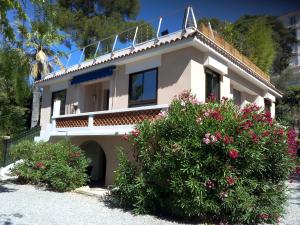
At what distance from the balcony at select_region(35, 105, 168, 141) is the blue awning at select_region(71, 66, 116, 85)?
94.0 inches

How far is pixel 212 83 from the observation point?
15641mm

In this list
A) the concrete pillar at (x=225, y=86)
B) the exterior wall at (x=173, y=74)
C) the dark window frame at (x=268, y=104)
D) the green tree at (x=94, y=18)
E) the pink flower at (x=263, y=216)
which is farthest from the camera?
the green tree at (x=94, y=18)

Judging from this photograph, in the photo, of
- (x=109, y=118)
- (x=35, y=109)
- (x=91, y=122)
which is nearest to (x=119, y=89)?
(x=91, y=122)

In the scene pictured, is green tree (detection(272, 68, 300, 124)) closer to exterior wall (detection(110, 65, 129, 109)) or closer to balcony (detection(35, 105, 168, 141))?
exterior wall (detection(110, 65, 129, 109))

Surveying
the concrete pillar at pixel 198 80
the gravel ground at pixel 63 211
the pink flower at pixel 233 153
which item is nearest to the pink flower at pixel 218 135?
the pink flower at pixel 233 153

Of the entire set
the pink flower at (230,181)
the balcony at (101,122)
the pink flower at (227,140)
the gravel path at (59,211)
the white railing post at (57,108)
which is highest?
the white railing post at (57,108)

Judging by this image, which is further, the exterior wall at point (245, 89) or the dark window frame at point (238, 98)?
the dark window frame at point (238, 98)

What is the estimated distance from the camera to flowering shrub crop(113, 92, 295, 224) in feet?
28.6

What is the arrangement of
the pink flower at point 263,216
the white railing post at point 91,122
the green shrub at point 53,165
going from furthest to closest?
the white railing post at point 91,122 → the green shrub at point 53,165 → the pink flower at point 263,216

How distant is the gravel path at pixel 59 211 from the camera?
8.70m

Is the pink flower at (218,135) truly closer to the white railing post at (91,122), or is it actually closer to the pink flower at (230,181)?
the pink flower at (230,181)

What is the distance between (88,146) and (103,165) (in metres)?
1.44

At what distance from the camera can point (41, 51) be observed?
1067 inches

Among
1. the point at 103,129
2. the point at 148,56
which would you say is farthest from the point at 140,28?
the point at 103,129
